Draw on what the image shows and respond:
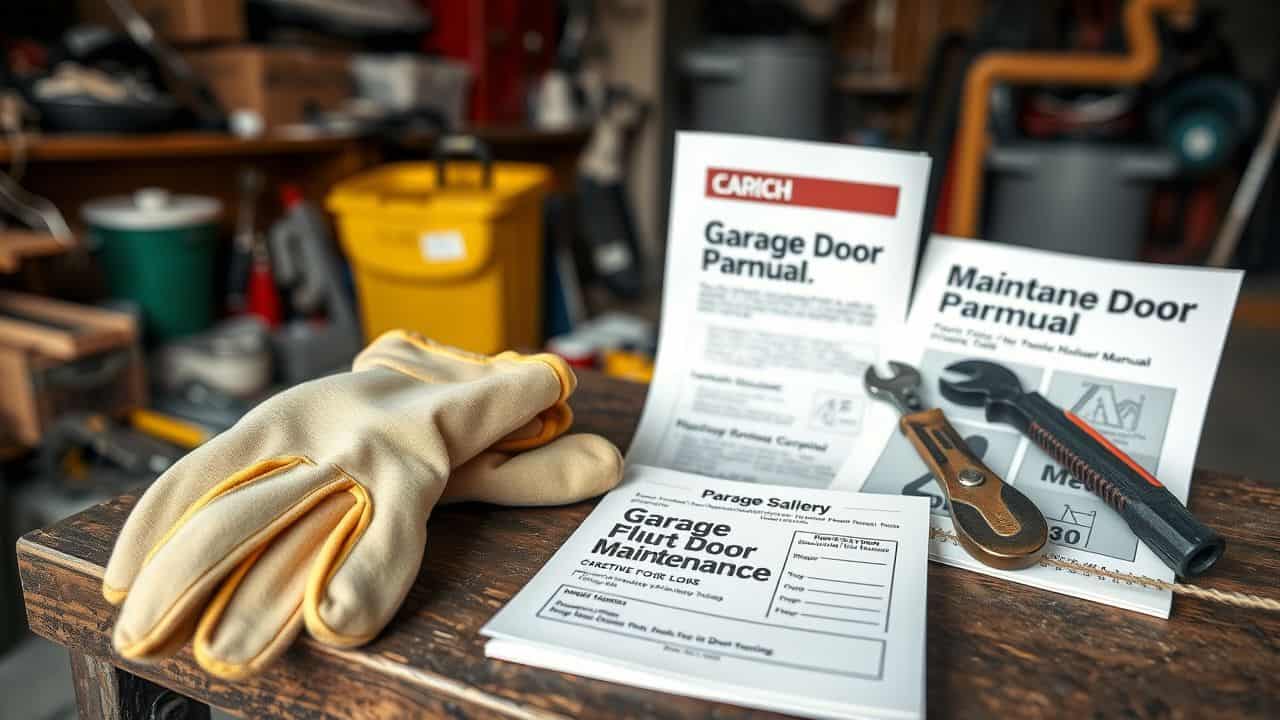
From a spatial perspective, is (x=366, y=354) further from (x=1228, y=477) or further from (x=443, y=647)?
(x=1228, y=477)

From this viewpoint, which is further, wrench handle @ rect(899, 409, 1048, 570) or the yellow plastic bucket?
the yellow plastic bucket

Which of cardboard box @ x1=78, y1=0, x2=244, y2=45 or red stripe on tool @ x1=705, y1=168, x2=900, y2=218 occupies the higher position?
cardboard box @ x1=78, y1=0, x2=244, y2=45

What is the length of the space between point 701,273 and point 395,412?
266 millimetres

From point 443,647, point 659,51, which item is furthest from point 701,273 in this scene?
point 659,51

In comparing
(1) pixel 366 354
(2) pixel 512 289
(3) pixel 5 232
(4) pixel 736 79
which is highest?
(4) pixel 736 79

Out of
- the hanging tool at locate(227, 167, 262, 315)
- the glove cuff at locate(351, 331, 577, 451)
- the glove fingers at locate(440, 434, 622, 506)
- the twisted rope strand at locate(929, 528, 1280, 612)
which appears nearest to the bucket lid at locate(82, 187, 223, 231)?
the hanging tool at locate(227, 167, 262, 315)

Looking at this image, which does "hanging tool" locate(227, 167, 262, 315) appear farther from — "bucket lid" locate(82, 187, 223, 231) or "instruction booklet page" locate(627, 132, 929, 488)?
"instruction booklet page" locate(627, 132, 929, 488)

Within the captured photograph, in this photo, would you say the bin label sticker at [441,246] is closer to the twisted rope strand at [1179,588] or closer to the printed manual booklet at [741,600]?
the printed manual booklet at [741,600]

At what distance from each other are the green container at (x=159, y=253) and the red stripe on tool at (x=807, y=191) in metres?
1.43

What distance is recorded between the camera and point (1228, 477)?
1.94 feet

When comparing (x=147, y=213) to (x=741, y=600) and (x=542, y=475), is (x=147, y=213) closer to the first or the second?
(x=542, y=475)

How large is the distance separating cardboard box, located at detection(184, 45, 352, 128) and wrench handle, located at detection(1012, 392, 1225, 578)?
6.03 ft

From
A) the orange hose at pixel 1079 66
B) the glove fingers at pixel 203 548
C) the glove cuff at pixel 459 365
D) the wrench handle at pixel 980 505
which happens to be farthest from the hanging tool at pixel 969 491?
the orange hose at pixel 1079 66

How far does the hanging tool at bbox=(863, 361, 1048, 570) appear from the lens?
45 centimetres
